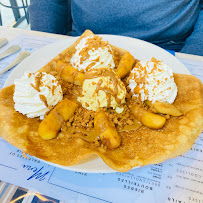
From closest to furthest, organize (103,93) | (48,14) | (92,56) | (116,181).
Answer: (116,181) < (103,93) < (92,56) < (48,14)

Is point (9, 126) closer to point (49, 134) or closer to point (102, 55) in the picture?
point (49, 134)

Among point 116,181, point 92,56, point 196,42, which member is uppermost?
point 92,56

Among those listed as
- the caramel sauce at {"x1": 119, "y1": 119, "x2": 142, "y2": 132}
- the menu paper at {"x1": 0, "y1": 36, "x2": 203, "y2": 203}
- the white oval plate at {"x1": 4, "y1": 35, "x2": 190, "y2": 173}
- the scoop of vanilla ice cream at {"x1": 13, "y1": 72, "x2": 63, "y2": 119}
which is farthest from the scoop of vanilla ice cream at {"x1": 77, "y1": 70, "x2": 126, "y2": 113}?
the white oval plate at {"x1": 4, "y1": 35, "x2": 190, "y2": 173}

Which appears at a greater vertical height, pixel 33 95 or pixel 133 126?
pixel 33 95

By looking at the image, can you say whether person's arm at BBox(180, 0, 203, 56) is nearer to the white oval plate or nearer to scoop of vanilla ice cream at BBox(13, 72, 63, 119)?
the white oval plate

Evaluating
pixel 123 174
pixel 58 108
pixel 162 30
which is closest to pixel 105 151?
pixel 123 174
